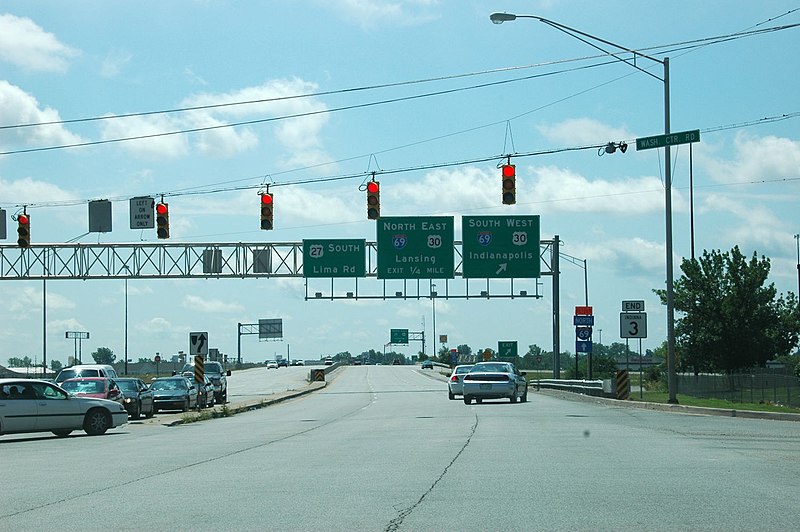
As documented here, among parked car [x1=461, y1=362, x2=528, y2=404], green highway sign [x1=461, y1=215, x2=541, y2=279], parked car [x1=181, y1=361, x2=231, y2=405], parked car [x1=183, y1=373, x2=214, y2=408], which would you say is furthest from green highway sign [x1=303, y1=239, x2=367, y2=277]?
parked car [x1=461, y1=362, x2=528, y2=404]

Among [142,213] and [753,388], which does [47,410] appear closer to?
[142,213]

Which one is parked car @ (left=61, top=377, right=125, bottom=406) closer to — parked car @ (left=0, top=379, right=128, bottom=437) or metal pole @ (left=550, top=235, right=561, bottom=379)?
parked car @ (left=0, top=379, right=128, bottom=437)

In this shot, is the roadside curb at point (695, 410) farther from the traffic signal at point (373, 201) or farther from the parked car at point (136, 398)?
the parked car at point (136, 398)

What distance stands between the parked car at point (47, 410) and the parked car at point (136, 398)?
847 cm

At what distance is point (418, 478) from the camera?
48.5ft

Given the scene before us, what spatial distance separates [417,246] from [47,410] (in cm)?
3045

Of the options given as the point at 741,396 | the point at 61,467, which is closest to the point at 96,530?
the point at 61,467

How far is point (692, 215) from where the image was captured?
60219 mm

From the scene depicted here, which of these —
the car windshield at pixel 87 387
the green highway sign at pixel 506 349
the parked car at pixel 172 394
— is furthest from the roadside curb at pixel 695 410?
the green highway sign at pixel 506 349

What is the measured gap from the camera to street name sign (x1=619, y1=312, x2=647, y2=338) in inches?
1503

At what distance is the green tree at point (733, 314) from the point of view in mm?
56250

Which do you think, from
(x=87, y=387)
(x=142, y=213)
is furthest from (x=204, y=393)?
(x=142, y=213)

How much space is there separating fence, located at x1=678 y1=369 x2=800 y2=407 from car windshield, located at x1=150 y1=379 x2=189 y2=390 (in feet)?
70.5

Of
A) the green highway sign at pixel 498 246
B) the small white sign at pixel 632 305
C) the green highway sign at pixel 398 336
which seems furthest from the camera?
the green highway sign at pixel 398 336
